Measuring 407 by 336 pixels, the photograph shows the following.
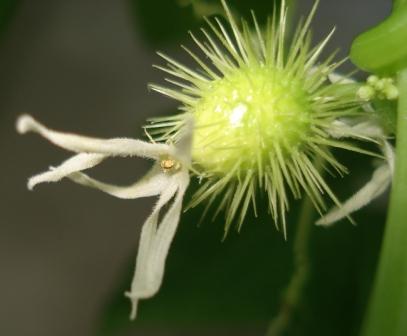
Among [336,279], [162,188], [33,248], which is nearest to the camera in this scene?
[162,188]

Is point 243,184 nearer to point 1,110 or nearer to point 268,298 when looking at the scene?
point 268,298

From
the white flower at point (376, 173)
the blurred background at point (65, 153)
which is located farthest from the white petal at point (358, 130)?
the blurred background at point (65, 153)

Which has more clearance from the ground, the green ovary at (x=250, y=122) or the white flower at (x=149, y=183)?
the green ovary at (x=250, y=122)

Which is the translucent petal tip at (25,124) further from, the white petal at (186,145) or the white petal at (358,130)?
the white petal at (358,130)

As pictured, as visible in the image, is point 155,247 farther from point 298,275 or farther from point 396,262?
point 298,275

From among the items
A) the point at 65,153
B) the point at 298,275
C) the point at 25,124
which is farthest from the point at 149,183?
the point at 65,153

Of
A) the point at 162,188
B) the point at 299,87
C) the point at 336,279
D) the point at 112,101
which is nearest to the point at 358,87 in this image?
the point at 299,87

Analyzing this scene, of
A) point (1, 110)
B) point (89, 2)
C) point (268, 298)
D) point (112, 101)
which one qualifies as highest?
point (89, 2)
